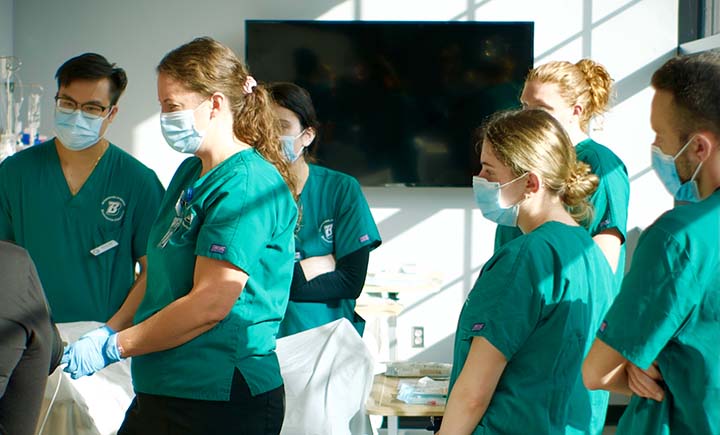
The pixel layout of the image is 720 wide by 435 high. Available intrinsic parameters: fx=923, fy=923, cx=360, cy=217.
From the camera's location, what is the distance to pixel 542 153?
1.79m

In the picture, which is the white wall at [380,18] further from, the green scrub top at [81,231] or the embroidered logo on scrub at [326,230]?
the green scrub top at [81,231]

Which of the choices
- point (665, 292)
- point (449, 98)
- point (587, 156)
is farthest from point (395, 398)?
point (449, 98)

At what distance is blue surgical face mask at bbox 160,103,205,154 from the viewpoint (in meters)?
1.74

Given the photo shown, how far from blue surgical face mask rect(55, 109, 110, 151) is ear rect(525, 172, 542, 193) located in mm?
1250

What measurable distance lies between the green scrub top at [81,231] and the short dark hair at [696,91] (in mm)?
1452

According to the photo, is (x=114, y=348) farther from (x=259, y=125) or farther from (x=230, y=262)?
(x=259, y=125)

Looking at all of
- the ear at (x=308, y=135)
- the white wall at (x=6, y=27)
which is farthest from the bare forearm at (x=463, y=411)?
the white wall at (x=6, y=27)

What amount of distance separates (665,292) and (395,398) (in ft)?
4.31

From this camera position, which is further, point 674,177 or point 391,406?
point 391,406

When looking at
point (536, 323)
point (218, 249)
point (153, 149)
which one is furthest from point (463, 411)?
point (153, 149)

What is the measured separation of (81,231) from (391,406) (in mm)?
946

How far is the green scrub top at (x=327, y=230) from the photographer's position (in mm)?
2705

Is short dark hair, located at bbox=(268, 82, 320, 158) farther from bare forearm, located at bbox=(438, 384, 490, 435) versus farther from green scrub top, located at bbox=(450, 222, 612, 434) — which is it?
bare forearm, located at bbox=(438, 384, 490, 435)

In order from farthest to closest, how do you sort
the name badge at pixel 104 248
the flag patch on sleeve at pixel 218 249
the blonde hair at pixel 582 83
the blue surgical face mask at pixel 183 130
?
the blonde hair at pixel 582 83 < the name badge at pixel 104 248 < the blue surgical face mask at pixel 183 130 < the flag patch on sleeve at pixel 218 249
